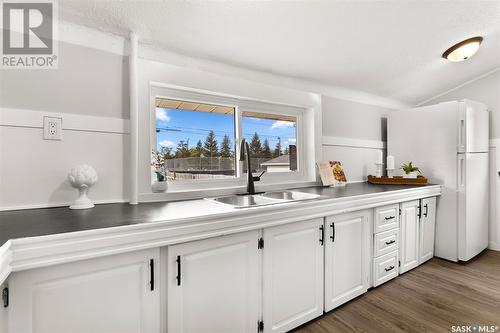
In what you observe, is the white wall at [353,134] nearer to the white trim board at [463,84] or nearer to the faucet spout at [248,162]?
the white trim board at [463,84]

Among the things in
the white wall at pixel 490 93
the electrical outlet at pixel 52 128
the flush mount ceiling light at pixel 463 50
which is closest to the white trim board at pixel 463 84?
the white wall at pixel 490 93

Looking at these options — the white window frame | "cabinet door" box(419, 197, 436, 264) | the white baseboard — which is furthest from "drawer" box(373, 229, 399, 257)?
the white baseboard

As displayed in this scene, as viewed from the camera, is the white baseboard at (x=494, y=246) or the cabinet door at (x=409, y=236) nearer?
the cabinet door at (x=409, y=236)

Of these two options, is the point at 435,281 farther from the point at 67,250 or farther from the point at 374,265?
the point at 67,250

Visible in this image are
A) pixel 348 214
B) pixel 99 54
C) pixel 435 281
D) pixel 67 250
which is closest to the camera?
pixel 67 250

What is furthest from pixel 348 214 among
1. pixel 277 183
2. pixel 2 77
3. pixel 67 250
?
pixel 2 77

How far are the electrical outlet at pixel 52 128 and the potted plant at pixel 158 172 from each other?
0.56 m

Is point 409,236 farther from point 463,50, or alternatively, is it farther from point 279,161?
point 463,50

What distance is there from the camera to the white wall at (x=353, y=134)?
2.74 metres

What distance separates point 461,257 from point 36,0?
157 inches

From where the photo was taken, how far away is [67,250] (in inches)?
36.0

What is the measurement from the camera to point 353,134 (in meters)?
2.95

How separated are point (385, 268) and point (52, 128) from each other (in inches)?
104

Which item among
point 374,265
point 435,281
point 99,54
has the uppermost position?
point 99,54
